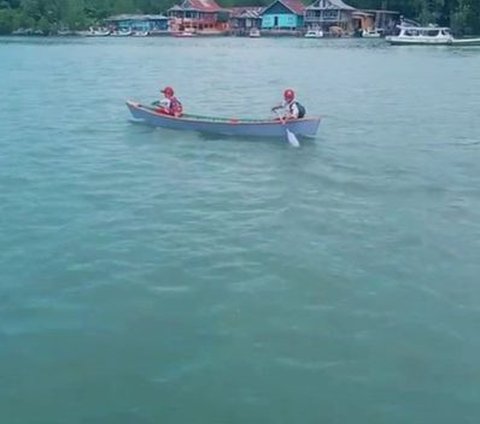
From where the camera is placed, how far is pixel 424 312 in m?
13.3

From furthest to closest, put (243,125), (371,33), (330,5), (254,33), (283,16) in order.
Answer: (283,16) → (254,33) → (330,5) → (371,33) → (243,125)

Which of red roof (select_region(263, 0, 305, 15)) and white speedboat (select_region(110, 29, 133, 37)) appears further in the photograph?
white speedboat (select_region(110, 29, 133, 37))

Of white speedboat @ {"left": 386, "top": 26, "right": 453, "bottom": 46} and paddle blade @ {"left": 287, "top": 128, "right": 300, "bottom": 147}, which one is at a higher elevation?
white speedboat @ {"left": 386, "top": 26, "right": 453, "bottom": 46}

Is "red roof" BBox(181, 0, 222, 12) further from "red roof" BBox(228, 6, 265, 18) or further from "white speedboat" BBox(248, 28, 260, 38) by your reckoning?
"white speedboat" BBox(248, 28, 260, 38)

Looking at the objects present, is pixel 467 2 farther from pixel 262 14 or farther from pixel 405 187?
pixel 405 187

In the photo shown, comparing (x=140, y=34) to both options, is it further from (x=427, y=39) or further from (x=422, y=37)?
(x=427, y=39)

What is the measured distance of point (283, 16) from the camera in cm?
13375

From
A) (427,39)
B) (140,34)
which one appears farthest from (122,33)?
(427,39)

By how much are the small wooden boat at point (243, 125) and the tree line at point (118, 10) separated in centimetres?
8552

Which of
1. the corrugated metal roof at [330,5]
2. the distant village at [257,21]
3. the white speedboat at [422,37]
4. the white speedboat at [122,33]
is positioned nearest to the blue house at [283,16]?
the distant village at [257,21]

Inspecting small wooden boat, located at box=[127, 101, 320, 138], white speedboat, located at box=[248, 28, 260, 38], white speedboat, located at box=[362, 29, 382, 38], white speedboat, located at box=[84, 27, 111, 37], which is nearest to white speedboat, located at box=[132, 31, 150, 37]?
white speedboat, located at box=[84, 27, 111, 37]

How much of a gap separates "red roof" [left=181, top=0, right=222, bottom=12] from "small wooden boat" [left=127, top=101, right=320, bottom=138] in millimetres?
115340

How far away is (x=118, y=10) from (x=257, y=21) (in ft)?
108

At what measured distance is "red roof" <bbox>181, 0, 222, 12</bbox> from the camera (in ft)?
458
